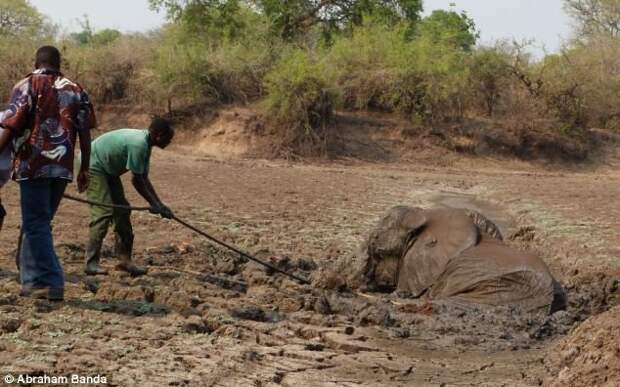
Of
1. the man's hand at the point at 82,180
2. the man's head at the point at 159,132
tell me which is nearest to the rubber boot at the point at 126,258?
the man's head at the point at 159,132

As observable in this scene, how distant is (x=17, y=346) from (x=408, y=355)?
95.5 inches

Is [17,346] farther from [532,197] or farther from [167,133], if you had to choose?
[532,197]

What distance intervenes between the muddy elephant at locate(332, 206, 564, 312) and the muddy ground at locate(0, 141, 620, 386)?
0.64 feet

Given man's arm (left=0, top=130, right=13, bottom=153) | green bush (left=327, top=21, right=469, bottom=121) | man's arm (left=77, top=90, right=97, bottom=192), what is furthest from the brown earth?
green bush (left=327, top=21, right=469, bottom=121)

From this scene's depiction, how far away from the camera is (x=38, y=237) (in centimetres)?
624

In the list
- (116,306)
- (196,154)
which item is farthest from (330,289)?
(196,154)

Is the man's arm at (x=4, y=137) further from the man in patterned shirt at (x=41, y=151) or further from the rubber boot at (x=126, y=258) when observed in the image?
the rubber boot at (x=126, y=258)

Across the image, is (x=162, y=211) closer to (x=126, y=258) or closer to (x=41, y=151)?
(x=126, y=258)

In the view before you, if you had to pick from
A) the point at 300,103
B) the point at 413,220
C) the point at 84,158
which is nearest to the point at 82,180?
the point at 84,158

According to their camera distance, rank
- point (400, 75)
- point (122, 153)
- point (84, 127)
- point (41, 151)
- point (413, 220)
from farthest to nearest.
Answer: point (400, 75) < point (413, 220) < point (122, 153) < point (84, 127) < point (41, 151)

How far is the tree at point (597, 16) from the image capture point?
45.0 metres

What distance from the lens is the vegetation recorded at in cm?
2530

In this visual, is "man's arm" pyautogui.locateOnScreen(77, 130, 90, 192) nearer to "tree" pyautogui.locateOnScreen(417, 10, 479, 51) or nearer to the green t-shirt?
the green t-shirt

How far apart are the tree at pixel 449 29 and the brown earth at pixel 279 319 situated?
15906 millimetres
